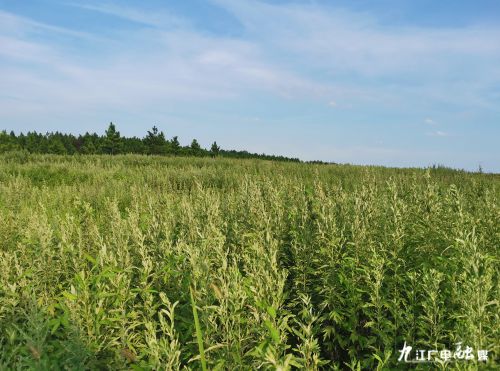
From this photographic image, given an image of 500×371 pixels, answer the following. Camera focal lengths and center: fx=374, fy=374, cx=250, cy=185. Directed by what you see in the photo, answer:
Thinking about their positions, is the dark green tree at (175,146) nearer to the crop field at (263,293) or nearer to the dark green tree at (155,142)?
the dark green tree at (155,142)

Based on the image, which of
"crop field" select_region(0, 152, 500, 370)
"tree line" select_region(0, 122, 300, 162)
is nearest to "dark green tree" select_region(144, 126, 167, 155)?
"tree line" select_region(0, 122, 300, 162)

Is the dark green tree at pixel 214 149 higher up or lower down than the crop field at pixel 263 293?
higher up

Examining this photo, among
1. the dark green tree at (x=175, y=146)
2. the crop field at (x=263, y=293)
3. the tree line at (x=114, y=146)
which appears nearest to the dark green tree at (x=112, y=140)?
the tree line at (x=114, y=146)

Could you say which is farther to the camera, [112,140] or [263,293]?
[112,140]

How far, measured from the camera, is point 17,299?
3.30 metres

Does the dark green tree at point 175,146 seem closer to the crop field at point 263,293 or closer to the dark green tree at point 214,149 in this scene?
the dark green tree at point 214,149

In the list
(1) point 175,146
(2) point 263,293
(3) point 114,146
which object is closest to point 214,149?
(1) point 175,146

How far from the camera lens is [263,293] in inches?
99.4

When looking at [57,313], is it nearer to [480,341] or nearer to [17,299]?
[17,299]

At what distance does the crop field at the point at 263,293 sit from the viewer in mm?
2266

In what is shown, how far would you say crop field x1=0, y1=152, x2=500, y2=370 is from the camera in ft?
7.43

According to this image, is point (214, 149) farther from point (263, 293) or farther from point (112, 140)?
point (263, 293)

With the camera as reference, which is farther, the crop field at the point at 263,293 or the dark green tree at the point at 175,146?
the dark green tree at the point at 175,146

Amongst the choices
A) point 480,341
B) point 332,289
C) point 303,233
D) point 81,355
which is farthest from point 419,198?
point 81,355
